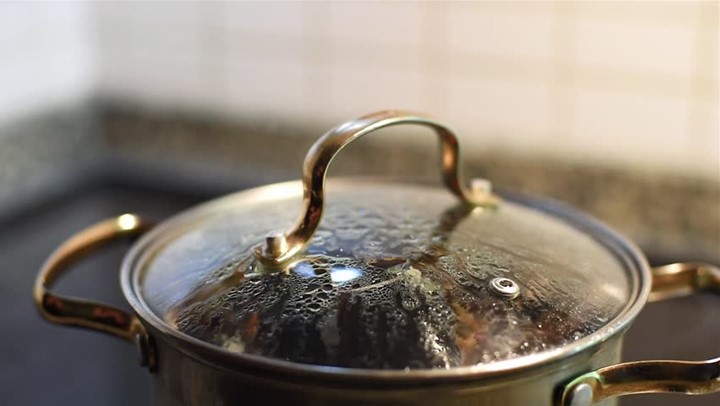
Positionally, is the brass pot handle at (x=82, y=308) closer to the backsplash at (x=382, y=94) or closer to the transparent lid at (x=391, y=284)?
the transparent lid at (x=391, y=284)

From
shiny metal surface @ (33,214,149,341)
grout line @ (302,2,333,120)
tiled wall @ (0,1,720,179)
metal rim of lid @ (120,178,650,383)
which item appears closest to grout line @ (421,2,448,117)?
tiled wall @ (0,1,720,179)

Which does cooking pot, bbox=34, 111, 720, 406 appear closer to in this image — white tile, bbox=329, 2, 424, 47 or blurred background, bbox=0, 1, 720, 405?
blurred background, bbox=0, 1, 720, 405

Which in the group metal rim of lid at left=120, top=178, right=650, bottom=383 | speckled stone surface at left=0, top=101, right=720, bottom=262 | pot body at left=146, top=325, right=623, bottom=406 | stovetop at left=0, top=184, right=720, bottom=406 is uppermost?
metal rim of lid at left=120, top=178, right=650, bottom=383

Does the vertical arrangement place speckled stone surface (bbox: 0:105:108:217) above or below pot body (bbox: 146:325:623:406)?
below

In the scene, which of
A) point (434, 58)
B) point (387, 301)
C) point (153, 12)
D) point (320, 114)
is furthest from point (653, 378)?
point (153, 12)

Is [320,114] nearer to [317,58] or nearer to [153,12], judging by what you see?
[317,58]

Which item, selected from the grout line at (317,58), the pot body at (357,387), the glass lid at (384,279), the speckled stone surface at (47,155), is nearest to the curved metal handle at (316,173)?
the glass lid at (384,279)

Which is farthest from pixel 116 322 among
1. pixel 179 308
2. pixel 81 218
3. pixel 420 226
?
pixel 81 218
